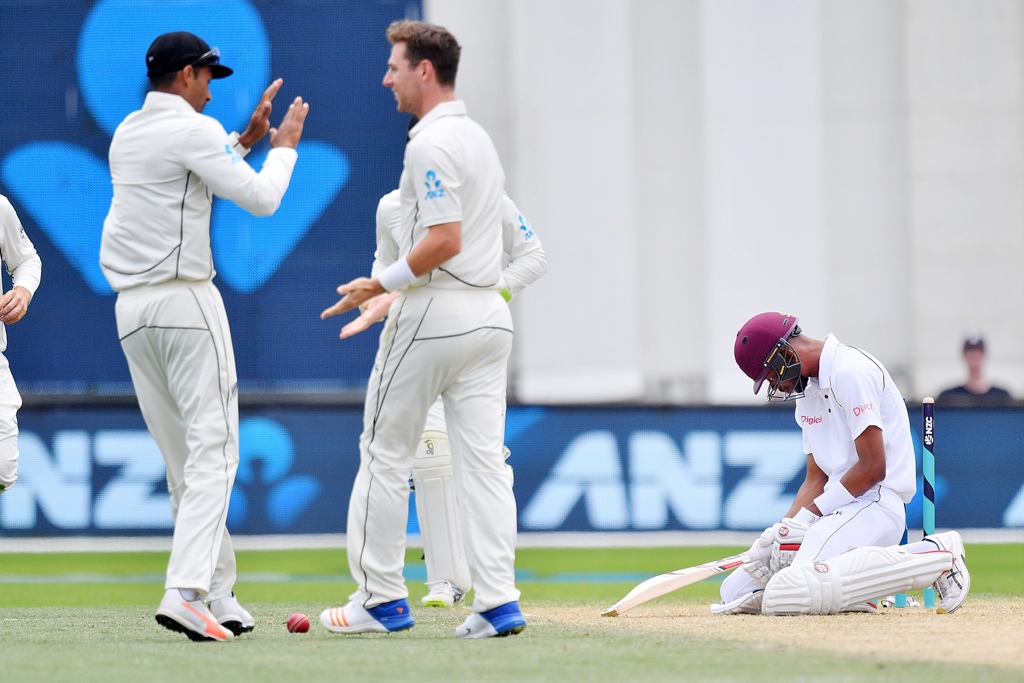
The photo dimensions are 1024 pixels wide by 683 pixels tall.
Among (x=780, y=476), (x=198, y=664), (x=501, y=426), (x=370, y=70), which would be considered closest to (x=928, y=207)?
(x=780, y=476)

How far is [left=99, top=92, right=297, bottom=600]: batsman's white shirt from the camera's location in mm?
4711

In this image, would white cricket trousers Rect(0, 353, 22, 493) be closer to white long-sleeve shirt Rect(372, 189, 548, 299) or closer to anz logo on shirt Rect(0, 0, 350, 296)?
white long-sleeve shirt Rect(372, 189, 548, 299)

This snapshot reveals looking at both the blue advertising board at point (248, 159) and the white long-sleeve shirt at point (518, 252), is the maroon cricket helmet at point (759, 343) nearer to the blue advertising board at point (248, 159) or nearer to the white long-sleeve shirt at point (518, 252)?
the white long-sleeve shirt at point (518, 252)

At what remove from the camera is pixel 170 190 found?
188 inches

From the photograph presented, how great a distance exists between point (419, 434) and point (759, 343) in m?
1.66

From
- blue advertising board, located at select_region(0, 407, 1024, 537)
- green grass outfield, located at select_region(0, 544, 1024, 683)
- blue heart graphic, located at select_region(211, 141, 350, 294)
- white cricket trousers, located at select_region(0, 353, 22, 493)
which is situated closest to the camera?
green grass outfield, located at select_region(0, 544, 1024, 683)

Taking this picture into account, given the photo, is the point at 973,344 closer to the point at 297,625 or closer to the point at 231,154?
the point at 297,625

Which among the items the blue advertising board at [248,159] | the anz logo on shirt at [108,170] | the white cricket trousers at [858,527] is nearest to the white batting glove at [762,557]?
the white cricket trousers at [858,527]

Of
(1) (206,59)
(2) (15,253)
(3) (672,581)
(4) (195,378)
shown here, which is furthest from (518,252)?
(2) (15,253)

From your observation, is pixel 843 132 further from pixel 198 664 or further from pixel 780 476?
pixel 198 664

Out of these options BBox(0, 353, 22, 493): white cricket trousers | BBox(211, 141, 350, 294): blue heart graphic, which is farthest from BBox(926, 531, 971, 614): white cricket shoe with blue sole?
BBox(211, 141, 350, 294): blue heart graphic

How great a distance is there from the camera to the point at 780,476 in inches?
442

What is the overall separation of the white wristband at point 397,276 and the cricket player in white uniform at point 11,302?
7.45ft

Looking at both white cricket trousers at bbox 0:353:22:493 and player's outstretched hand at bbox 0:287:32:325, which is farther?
white cricket trousers at bbox 0:353:22:493
